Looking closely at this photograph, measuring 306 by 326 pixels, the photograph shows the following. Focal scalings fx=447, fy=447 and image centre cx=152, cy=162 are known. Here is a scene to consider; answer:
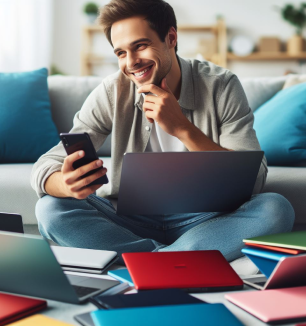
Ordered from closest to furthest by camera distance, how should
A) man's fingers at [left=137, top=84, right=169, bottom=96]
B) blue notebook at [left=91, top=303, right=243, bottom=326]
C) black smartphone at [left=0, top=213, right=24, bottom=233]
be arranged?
blue notebook at [left=91, top=303, right=243, bottom=326] → black smartphone at [left=0, top=213, right=24, bottom=233] → man's fingers at [left=137, top=84, right=169, bottom=96]

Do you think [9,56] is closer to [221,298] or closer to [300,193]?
[300,193]

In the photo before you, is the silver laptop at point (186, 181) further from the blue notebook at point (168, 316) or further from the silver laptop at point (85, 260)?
the blue notebook at point (168, 316)

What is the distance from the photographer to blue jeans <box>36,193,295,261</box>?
1229 mm

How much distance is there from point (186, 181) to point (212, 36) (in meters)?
4.03

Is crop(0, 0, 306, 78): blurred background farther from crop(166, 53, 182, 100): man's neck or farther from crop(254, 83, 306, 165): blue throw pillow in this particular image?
crop(166, 53, 182, 100): man's neck

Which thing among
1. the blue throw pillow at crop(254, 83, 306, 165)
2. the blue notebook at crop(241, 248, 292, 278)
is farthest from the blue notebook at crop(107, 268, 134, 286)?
the blue throw pillow at crop(254, 83, 306, 165)

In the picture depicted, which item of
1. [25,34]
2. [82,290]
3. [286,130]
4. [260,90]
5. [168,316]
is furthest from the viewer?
[25,34]

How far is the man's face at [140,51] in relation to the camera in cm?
144

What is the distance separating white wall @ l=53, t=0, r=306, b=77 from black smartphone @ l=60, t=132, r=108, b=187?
3.86m

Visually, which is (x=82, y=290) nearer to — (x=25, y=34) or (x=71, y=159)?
(x=71, y=159)

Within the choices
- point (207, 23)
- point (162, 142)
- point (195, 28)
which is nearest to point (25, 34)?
point (195, 28)

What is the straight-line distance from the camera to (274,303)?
0.71 m

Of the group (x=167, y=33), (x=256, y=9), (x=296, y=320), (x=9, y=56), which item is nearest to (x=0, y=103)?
(x=167, y=33)

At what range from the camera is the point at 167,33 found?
4.99 feet
